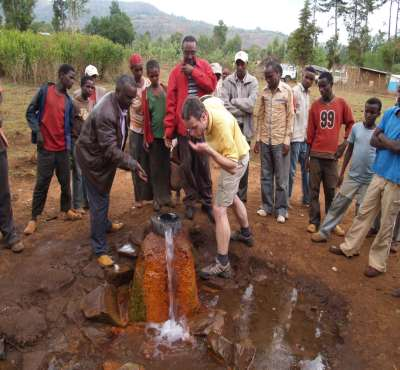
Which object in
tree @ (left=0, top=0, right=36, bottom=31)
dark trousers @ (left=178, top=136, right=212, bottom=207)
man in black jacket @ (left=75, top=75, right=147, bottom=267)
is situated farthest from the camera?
tree @ (left=0, top=0, right=36, bottom=31)

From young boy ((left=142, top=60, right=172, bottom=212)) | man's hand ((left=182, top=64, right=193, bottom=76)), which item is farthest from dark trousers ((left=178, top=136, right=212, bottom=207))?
man's hand ((left=182, top=64, right=193, bottom=76))

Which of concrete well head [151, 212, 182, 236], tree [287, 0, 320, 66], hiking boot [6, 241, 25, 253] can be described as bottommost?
hiking boot [6, 241, 25, 253]

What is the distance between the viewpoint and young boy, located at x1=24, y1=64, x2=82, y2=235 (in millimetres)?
4566

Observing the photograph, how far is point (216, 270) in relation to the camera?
4281 mm

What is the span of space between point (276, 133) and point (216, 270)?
74.1 inches

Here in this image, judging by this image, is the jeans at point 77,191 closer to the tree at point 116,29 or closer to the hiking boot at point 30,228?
the hiking boot at point 30,228

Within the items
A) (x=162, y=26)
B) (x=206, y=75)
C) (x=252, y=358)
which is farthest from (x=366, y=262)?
(x=162, y=26)

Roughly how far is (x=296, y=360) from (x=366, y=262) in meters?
1.63

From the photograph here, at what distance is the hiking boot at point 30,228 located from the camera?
15.9ft

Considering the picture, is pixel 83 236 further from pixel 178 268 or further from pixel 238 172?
pixel 238 172

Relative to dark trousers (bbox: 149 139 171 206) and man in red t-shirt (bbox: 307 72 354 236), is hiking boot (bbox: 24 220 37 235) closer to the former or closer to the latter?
dark trousers (bbox: 149 139 171 206)

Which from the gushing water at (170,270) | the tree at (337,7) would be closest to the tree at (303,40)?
the tree at (337,7)

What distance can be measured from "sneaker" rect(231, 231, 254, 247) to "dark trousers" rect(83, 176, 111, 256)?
4.90 ft

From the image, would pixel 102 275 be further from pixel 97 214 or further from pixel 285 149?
pixel 285 149
